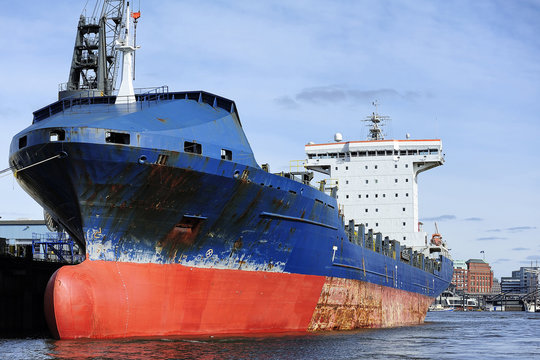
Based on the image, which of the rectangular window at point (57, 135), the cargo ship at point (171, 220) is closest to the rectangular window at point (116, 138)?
the cargo ship at point (171, 220)

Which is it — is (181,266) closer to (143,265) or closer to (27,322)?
(143,265)

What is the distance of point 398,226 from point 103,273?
76.1ft

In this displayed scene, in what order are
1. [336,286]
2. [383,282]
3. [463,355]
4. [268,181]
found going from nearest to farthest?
1. [463,355]
2. [268,181]
3. [336,286]
4. [383,282]

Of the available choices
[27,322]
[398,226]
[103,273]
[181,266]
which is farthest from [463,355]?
[398,226]

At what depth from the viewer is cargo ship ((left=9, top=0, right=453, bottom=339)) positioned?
57.1ft

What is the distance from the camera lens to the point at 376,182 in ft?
123

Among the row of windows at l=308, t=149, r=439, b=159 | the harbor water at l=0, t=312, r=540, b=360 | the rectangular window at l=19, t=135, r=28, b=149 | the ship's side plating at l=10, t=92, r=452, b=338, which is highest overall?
the row of windows at l=308, t=149, r=439, b=159

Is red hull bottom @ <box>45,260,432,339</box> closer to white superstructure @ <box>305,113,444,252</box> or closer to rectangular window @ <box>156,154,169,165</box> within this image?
rectangular window @ <box>156,154,169,165</box>

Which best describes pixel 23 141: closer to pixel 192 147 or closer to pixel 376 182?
pixel 192 147

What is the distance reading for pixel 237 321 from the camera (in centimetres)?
1992

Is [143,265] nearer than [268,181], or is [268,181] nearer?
[143,265]

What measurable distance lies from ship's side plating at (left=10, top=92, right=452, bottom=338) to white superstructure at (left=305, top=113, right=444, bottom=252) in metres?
15.2

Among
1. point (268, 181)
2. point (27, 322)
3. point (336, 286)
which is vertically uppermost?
point (268, 181)

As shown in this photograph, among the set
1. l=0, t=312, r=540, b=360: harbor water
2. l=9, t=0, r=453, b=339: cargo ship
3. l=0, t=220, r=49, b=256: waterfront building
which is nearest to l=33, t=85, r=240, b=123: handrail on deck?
l=9, t=0, r=453, b=339: cargo ship
